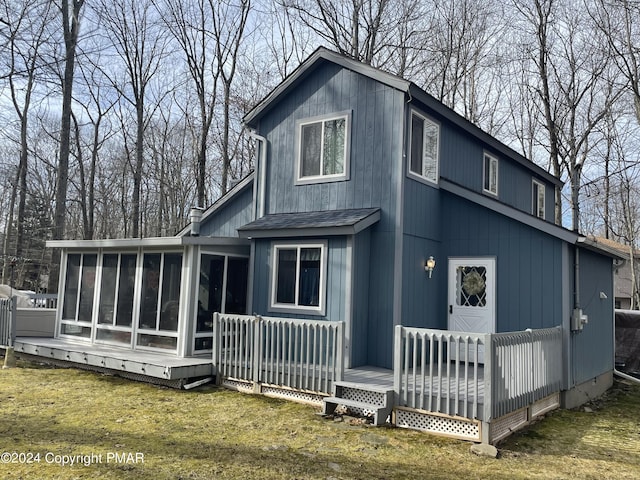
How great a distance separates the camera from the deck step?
6668 millimetres

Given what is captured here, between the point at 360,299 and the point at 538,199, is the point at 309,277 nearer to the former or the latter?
the point at 360,299

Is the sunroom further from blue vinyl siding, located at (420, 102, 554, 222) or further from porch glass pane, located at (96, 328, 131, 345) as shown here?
blue vinyl siding, located at (420, 102, 554, 222)

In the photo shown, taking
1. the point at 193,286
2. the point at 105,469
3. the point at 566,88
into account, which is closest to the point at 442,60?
the point at 566,88

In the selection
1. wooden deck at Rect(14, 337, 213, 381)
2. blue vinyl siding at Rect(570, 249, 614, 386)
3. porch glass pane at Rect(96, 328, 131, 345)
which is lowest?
wooden deck at Rect(14, 337, 213, 381)

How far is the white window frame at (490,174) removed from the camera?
1195 centimetres

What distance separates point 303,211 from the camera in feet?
33.6

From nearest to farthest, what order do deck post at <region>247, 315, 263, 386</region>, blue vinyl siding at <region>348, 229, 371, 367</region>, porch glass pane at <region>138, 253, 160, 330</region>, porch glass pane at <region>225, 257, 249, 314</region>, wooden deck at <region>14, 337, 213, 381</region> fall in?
deck post at <region>247, 315, 263, 386</region>, wooden deck at <region>14, 337, 213, 381</region>, blue vinyl siding at <region>348, 229, 371, 367</region>, porch glass pane at <region>138, 253, 160, 330</region>, porch glass pane at <region>225, 257, 249, 314</region>

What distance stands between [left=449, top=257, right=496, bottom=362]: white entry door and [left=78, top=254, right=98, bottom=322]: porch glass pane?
7.72 meters

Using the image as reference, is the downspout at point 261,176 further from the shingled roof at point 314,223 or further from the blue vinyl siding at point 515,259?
the blue vinyl siding at point 515,259

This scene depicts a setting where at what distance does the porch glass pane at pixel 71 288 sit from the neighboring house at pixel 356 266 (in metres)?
0.17

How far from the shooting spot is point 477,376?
6184 millimetres

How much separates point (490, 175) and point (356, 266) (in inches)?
203

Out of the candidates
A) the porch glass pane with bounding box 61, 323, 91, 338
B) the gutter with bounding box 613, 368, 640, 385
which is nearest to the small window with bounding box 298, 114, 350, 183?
the porch glass pane with bounding box 61, 323, 91, 338

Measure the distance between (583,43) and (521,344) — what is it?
17365mm
